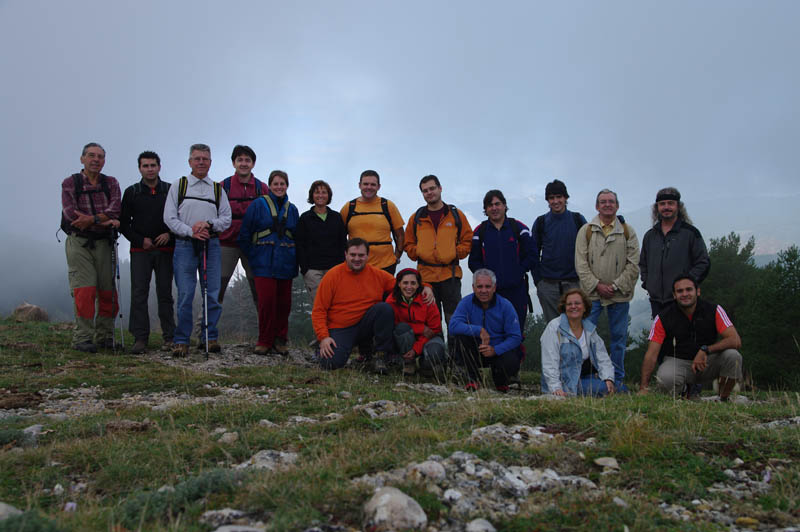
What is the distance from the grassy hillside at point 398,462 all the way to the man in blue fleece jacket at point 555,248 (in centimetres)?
348

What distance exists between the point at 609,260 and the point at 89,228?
8514 millimetres

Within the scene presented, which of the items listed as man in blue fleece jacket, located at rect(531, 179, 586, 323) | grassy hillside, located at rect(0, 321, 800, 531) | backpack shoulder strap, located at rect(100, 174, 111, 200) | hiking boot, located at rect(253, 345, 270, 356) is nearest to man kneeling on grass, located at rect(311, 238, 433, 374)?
hiking boot, located at rect(253, 345, 270, 356)

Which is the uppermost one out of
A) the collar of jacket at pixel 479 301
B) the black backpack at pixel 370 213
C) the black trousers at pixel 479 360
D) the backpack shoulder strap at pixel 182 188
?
the backpack shoulder strap at pixel 182 188

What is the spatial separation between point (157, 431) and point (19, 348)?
7.35m

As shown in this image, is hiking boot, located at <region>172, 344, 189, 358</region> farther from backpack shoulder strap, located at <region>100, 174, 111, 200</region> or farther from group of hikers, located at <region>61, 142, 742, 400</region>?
backpack shoulder strap, located at <region>100, 174, 111, 200</region>

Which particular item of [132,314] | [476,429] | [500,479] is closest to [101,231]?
[132,314]

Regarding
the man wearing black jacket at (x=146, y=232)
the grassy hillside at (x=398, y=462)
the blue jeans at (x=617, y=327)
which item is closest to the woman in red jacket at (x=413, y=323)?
the grassy hillside at (x=398, y=462)

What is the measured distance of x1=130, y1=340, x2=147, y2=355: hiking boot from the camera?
9805 millimetres

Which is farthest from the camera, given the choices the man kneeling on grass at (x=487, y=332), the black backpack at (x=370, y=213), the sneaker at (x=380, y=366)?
the black backpack at (x=370, y=213)

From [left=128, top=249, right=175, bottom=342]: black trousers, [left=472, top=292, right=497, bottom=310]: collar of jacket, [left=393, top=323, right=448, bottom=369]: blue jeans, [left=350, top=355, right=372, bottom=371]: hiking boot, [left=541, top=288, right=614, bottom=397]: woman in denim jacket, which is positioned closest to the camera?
[left=541, top=288, right=614, bottom=397]: woman in denim jacket

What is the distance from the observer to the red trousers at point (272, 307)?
385 inches

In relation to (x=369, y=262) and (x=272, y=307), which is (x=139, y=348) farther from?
(x=369, y=262)

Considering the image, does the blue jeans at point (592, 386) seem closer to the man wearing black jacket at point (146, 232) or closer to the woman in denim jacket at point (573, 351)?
the woman in denim jacket at point (573, 351)

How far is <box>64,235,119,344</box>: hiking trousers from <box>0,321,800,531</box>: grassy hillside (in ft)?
10.5
